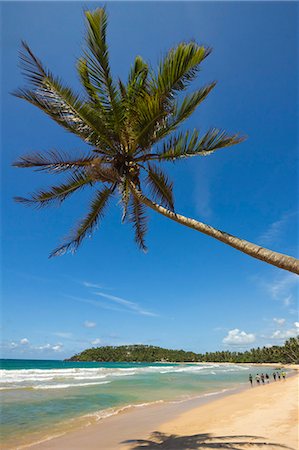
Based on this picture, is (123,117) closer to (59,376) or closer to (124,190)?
(124,190)

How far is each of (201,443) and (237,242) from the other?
6262 mm

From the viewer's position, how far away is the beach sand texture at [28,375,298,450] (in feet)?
27.6

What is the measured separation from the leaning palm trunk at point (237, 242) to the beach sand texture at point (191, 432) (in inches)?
207

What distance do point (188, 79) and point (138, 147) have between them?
157 cm

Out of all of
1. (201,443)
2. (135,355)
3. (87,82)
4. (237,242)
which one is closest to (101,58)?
(87,82)

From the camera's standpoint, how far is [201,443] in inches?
336

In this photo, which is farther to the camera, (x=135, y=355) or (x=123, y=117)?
(x=135, y=355)

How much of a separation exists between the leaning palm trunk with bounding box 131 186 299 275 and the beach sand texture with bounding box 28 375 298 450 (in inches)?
207

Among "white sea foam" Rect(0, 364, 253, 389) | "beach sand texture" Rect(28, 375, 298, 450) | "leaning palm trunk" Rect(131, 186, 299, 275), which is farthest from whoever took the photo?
"white sea foam" Rect(0, 364, 253, 389)

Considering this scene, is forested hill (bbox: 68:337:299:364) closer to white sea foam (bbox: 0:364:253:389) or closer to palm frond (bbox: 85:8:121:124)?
white sea foam (bbox: 0:364:253:389)

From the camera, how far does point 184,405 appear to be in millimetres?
17453

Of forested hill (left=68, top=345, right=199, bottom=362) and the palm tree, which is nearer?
the palm tree

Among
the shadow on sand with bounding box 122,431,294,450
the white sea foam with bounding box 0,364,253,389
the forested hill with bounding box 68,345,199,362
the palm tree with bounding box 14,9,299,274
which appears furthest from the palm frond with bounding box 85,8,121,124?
the forested hill with bounding box 68,345,199,362

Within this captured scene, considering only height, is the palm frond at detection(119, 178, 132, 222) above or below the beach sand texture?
above
